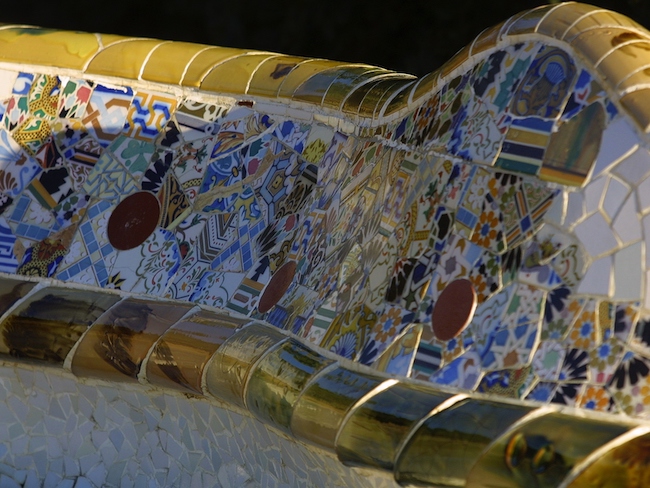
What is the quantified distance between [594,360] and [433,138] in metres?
0.58

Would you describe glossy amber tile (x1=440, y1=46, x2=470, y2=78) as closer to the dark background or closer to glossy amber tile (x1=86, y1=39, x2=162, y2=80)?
glossy amber tile (x1=86, y1=39, x2=162, y2=80)

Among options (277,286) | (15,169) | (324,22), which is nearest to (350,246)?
(277,286)

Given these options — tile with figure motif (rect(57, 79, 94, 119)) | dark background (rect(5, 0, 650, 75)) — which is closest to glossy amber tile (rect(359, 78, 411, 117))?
tile with figure motif (rect(57, 79, 94, 119))

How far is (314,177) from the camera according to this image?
232cm

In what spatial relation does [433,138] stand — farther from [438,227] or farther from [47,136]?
[47,136]

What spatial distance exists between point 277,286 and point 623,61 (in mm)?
838

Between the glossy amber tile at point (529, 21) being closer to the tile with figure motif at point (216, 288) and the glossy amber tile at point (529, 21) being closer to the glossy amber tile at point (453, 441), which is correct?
the glossy amber tile at point (453, 441)

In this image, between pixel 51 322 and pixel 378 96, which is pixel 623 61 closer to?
pixel 378 96

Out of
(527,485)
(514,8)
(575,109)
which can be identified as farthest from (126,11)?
(527,485)

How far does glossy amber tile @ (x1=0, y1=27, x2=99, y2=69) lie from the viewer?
8.76 feet

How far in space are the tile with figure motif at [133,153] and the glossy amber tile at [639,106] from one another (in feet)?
4.09

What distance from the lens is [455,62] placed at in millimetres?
1969

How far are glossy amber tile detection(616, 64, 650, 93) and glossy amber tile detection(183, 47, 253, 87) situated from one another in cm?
115

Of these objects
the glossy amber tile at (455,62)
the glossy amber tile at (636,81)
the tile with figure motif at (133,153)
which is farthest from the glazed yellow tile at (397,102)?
the tile with figure motif at (133,153)
